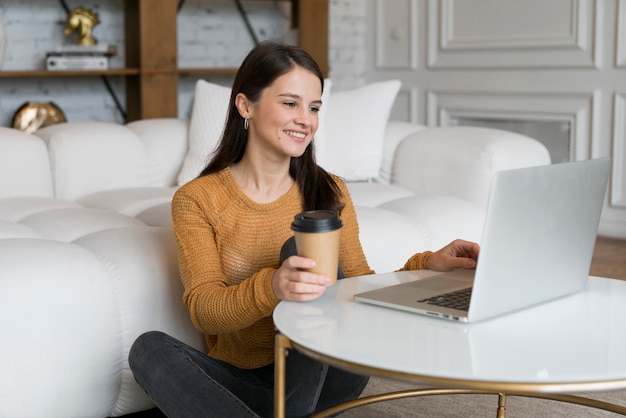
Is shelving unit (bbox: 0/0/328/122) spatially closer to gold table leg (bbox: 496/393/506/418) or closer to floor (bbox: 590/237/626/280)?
floor (bbox: 590/237/626/280)

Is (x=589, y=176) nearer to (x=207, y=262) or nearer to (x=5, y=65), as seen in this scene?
(x=207, y=262)

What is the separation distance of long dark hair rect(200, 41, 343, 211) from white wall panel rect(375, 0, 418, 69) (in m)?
3.48

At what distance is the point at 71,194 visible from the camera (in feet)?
9.70

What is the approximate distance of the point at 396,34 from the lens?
525 cm

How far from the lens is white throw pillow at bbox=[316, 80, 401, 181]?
10.5ft

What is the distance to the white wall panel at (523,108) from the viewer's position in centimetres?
437

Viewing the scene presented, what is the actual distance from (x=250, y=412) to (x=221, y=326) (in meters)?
0.15

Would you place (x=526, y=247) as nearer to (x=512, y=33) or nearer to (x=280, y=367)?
(x=280, y=367)

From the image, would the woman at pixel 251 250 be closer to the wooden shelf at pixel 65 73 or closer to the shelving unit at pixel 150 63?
the wooden shelf at pixel 65 73

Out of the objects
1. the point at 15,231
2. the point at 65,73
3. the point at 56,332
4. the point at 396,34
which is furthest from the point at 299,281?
the point at 396,34

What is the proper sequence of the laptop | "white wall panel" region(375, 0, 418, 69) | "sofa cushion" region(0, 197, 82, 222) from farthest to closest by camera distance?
1. "white wall panel" region(375, 0, 418, 69)
2. "sofa cushion" region(0, 197, 82, 222)
3. the laptop

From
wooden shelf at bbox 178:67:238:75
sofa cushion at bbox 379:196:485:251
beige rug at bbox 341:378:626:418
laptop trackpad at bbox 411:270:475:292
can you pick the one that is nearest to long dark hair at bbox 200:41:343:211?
laptop trackpad at bbox 411:270:475:292

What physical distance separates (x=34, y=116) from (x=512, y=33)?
2.36 metres

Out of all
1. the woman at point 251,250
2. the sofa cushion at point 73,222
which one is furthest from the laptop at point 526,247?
the sofa cushion at point 73,222
